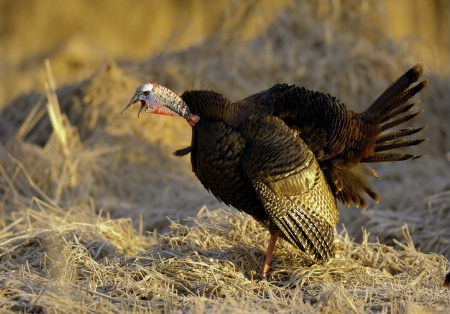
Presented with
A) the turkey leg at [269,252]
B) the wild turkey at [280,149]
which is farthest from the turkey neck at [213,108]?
the turkey leg at [269,252]

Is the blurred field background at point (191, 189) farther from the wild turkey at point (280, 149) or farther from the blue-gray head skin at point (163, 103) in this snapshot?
the blue-gray head skin at point (163, 103)

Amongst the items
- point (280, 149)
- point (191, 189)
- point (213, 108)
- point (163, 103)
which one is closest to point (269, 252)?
point (280, 149)

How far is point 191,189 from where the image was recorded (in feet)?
27.0

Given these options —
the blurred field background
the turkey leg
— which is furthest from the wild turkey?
the blurred field background

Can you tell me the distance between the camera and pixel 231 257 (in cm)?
554

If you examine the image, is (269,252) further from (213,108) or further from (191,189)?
(191,189)

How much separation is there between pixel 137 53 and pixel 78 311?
1306 cm

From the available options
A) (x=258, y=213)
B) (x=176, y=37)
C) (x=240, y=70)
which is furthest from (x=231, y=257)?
(x=176, y=37)

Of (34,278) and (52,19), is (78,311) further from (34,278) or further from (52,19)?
(52,19)

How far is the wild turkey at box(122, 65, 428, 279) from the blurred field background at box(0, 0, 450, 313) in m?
0.33

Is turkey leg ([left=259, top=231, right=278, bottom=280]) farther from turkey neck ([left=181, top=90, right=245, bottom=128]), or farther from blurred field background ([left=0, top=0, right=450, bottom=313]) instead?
turkey neck ([left=181, top=90, right=245, bottom=128])

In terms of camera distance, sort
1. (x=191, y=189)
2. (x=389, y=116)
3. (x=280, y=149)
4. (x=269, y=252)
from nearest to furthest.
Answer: (x=280, y=149) < (x=269, y=252) < (x=389, y=116) < (x=191, y=189)

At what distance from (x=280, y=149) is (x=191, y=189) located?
9.92 feet

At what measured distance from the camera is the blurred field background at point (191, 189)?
15.7 feet
